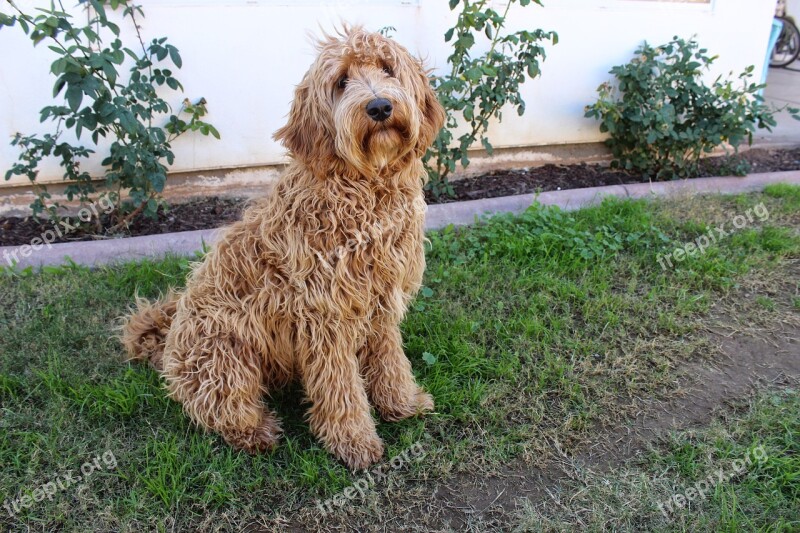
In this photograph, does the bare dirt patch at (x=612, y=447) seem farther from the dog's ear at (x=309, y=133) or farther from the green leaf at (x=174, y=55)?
the green leaf at (x=174, y=55)

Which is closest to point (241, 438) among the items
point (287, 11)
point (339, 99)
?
point (339, 99)

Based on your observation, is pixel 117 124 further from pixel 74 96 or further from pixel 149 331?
pixel 149 331

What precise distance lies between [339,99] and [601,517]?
1896mm

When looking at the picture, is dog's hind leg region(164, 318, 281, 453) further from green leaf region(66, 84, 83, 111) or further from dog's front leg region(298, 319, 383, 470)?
green leaf region(66, 84, 83, 111)

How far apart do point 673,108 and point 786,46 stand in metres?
7.66

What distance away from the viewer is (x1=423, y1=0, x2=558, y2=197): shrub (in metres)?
4.13

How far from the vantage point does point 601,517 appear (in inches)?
85.9

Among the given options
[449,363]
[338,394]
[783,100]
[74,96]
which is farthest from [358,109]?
[783,100]

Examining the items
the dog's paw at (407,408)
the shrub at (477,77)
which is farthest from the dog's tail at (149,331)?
the shrub at (477,77)

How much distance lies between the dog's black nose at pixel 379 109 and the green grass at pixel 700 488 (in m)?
1.64

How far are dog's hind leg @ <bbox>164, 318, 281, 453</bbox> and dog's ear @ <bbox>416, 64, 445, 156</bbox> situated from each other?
1118 mm

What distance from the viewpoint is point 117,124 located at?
3.77 meters

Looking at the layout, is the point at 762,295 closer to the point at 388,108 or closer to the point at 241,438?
the point at 388,108

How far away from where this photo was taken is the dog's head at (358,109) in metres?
1.94
